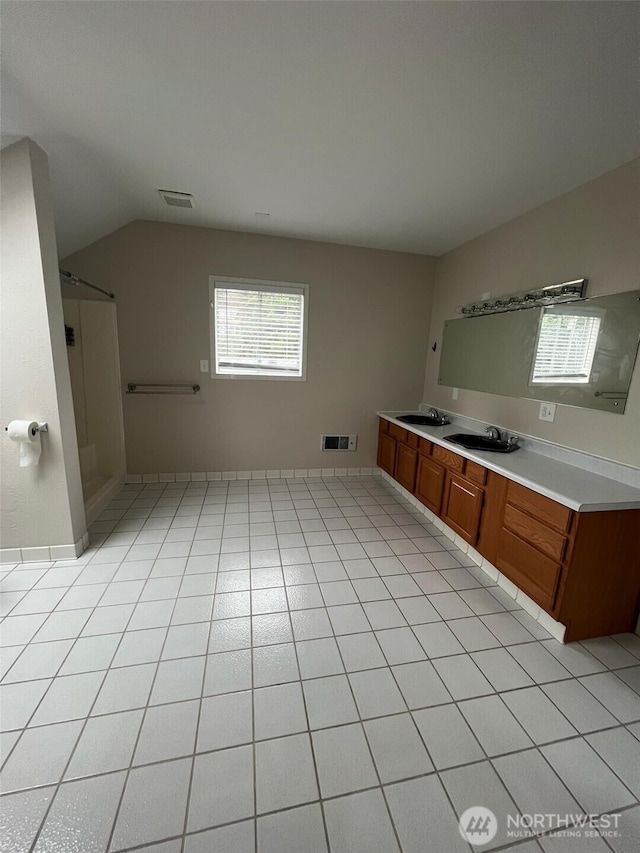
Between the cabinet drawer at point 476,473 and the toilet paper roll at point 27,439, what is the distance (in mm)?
2781

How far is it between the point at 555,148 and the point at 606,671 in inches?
104

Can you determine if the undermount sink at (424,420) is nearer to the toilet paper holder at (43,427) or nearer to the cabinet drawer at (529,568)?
the cabinet drawer at (529,568)

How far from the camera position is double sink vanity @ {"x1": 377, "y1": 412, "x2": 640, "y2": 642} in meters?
1.61

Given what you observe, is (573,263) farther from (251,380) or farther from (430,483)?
(251,380)

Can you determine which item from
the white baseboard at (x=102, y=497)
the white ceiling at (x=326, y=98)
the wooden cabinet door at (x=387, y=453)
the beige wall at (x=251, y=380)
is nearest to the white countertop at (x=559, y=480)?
the wooden cabinet door at (x=387, y=453)

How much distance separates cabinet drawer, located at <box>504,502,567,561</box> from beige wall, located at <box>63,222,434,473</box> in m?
2.13

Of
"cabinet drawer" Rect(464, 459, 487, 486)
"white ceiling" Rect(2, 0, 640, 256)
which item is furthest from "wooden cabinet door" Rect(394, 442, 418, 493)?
"white ceiling" Rect(2, 0, 640, 256)

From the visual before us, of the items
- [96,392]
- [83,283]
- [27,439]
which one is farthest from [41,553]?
[83,283]

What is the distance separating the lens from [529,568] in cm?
185

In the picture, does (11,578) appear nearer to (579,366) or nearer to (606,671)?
(606,671)

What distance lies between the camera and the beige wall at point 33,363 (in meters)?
1.81

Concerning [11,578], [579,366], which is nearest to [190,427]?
[11,578]

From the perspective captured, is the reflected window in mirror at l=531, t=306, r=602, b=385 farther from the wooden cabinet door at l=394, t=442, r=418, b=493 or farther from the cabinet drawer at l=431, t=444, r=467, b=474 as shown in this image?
the wooden cabinet door at l=394, t=442, r=418, b=493

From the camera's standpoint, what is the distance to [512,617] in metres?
1.90
